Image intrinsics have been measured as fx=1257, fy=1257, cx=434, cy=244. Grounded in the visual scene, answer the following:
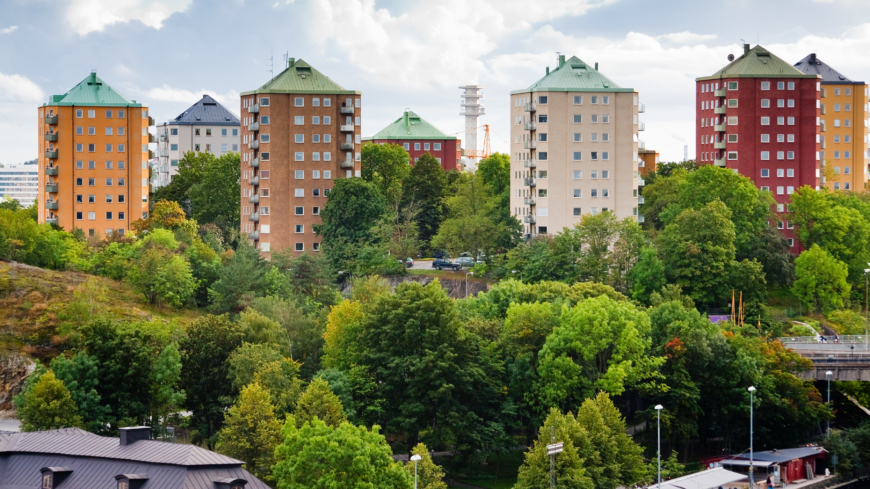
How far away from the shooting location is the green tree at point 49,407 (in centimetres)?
6931

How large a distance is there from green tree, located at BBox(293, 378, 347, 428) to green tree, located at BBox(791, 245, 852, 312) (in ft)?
178

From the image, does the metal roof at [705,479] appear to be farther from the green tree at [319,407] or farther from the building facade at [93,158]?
the building facade at [93,158]

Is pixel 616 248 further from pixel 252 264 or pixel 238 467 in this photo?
pixel 238 467

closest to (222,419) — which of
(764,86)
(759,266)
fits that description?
(759,266)

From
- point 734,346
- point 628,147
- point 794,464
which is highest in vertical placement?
point 628,147

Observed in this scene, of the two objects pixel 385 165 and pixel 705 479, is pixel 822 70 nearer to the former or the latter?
pixel 385 165

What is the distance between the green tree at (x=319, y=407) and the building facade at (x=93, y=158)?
6645 cm

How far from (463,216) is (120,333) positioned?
184 ft

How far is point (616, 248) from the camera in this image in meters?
109

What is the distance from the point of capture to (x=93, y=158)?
131250 mm

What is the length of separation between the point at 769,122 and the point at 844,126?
116ft

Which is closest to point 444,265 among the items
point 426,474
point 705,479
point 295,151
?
point 295,151

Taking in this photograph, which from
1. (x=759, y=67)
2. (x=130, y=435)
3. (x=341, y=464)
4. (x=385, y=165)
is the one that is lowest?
(x=341, y=464)

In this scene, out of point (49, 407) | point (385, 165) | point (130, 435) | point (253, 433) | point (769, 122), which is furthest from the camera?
point (385, 165)
